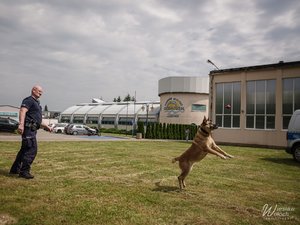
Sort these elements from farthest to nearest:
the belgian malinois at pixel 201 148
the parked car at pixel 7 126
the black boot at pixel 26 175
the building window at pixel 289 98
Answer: the parked car at pixel 7 126 → the building window at pixel 289 98 → the black boot at pixel 26 175 → the belgian malinois at pixel 201 148

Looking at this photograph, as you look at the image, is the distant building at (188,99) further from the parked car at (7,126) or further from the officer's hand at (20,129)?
the officer's hand at (20,129)

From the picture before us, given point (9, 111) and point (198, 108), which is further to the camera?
point (9, 111)

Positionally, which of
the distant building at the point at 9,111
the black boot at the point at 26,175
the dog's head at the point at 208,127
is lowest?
the black boot at the point at 26,175

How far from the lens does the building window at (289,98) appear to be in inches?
1001

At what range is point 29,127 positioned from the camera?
7.16 m

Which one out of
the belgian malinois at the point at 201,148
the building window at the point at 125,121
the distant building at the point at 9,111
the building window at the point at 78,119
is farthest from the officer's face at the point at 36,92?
the building window at the point at 78,119

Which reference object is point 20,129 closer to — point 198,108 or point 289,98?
point 289,98

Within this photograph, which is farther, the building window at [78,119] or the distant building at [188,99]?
the building window at [78,119]

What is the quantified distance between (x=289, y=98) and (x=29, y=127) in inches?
944

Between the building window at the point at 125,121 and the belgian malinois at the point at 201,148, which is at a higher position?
the building window at the point at 125,121

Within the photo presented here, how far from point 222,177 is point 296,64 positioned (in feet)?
67.5

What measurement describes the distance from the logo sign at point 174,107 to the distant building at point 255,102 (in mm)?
21622

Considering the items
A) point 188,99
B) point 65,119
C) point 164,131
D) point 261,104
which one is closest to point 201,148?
point 261,104

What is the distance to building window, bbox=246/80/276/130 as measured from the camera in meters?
26.9
